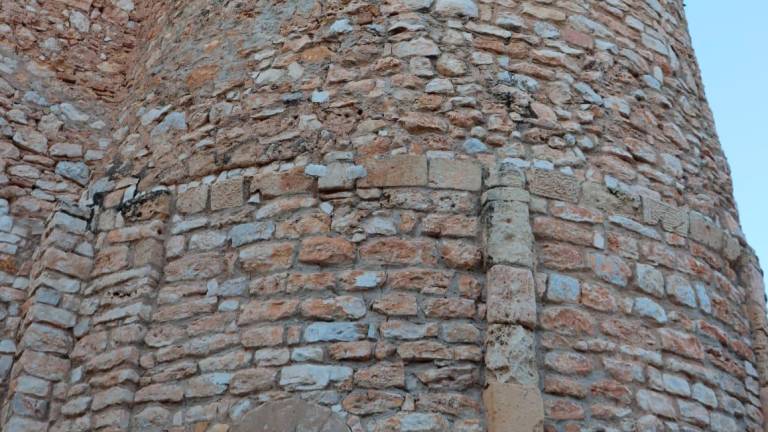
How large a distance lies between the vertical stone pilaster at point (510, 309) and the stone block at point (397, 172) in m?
0.36

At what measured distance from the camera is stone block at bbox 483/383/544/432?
4.08m

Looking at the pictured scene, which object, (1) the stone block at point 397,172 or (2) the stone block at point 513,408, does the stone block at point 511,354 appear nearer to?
(2) the stone block at point 513,408

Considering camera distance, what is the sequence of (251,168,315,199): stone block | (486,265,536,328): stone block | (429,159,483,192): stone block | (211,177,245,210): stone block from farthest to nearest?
(211,177,245,210): stone block, (251,168,315,199): stone block, (429,159,483,192): stone block, (486,265,536,328): stone block

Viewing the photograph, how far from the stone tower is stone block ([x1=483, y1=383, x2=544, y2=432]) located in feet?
0.03

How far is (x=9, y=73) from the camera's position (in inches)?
252

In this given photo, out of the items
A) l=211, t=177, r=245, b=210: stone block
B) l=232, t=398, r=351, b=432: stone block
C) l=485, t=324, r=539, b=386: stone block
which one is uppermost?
l=211, t=177, r=245, b=210: stone block

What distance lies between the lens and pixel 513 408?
4.11 m

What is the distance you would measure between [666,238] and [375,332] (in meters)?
1.79

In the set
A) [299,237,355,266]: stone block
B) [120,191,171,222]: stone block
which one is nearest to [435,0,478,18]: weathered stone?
[299,237,355,266]: stone block

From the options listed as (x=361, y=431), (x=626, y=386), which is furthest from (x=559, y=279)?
(x=361, y=431)

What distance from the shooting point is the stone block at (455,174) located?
4.71 m

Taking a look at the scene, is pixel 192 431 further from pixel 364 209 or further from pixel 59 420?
pixel 364 209

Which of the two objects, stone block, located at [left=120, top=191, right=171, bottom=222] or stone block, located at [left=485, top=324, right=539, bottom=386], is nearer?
stone block, located at [left=485, top=324, right=539, bottom=386]

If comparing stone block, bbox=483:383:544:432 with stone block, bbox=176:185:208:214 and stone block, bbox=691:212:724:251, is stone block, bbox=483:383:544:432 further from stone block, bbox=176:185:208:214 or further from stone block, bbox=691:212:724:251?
stone block, bbox=176:185:208:214
